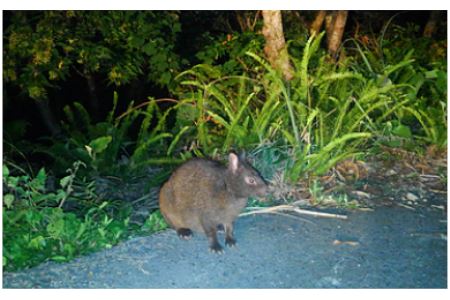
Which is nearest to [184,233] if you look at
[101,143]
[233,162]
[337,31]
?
[233,162]

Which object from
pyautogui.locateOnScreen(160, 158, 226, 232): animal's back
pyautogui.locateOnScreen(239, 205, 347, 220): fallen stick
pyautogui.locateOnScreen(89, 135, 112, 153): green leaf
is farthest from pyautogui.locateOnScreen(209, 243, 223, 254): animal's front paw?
pyautogui.locateOnScreen(89, 135, 112, 153): green leaf

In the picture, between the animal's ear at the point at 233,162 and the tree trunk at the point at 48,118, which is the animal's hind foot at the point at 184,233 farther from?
the tree trunk at the point at 48,118

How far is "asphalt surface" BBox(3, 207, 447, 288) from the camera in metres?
4.18

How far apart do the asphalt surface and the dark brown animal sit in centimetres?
11

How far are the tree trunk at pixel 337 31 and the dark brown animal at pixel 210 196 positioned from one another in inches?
171

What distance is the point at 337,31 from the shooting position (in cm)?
888

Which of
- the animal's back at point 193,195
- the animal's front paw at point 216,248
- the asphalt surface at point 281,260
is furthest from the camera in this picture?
the animal's back at point 193,195

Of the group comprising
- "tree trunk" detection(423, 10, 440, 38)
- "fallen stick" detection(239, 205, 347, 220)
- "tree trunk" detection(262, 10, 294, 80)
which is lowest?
"fallen stick" detection(239, 205, 347, 220)

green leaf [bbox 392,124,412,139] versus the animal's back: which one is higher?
green leaf [bbox 392,124,412,139]

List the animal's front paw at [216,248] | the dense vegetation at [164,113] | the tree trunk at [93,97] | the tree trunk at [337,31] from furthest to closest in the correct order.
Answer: the tree trunk at [337,31] < the tree trunk at [93,97] < the dense vegetation at [164,113] < the animal's front paw at [216,248]

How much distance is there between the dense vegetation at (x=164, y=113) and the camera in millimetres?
5699

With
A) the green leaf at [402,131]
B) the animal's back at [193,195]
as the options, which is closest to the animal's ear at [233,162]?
the animal's back at [193,195]

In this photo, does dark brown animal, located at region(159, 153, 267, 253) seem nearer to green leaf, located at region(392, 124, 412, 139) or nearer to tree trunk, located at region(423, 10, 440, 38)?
green leaf, located at region(392, 124, 412, 139)

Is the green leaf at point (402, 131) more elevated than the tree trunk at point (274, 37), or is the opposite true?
the tree trunk at point (274, 37)
